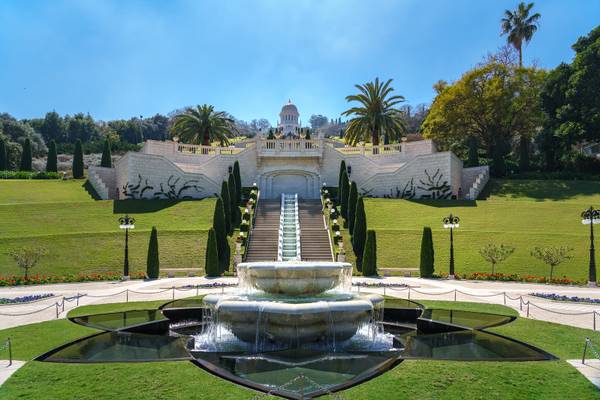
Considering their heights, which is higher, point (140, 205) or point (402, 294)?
point (140, 205)

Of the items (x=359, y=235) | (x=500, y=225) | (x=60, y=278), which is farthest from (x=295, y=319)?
(x=500, y=225)

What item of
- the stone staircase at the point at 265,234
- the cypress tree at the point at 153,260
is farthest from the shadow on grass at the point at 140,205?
the cypress tree at the point at 153,260

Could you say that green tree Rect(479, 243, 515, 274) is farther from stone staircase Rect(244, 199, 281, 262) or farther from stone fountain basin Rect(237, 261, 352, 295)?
stone fountain basin Rect(237, 261, 352, 295)

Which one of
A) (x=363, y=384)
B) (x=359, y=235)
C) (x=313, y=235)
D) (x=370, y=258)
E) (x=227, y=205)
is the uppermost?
(x=227, y=205)

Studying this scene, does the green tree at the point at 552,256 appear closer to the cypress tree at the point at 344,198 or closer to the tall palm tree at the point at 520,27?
the cypress tree at the point at 344,198

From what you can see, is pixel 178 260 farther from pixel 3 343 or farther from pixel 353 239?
pixel 3 343

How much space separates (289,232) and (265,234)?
1.69 metres

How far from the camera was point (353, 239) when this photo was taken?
28922 millimetres

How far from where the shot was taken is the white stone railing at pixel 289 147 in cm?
4591

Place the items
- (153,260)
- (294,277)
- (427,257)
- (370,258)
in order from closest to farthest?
(294,277), (153,260), (427,257), (370,258)

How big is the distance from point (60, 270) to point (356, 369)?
20.8 meters

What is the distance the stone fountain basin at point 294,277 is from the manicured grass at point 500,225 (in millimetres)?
14863

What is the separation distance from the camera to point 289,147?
1828 inches

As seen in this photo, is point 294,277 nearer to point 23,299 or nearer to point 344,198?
point 23,299
